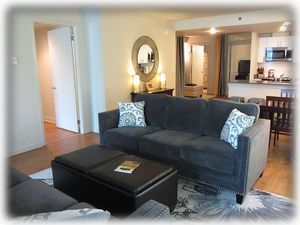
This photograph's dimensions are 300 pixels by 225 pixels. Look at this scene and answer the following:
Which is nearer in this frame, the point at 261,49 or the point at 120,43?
the point at 120,43

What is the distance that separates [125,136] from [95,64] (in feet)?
6.82

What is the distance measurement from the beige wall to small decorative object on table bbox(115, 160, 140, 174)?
2.59 m

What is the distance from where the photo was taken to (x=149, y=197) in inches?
75.9

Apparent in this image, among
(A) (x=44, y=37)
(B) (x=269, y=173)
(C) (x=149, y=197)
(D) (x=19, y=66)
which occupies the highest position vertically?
(A) (x=44, y=37)

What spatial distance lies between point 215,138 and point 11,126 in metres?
2.93

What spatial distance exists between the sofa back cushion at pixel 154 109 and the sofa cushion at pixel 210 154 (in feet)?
2.84

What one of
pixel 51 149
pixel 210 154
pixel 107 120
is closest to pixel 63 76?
pixel 51 149

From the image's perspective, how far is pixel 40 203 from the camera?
1.64 m

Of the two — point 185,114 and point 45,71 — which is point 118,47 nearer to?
point 45,71

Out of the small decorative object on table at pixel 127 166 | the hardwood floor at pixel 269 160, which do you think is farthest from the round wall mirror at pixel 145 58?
the small decorative object on table at pixel 127 166

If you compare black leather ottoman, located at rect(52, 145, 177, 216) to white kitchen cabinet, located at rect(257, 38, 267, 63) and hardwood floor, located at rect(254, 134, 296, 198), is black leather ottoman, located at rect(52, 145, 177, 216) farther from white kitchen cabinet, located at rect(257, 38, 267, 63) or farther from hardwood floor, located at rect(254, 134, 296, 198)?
white kitchen cabinet, located at rect(257, 38, 267, 63)

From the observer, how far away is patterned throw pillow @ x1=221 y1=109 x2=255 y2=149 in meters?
2.49

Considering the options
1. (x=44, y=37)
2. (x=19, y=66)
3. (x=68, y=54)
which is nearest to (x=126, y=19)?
(x=68, y=54)

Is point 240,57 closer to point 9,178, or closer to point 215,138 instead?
point 215,138
